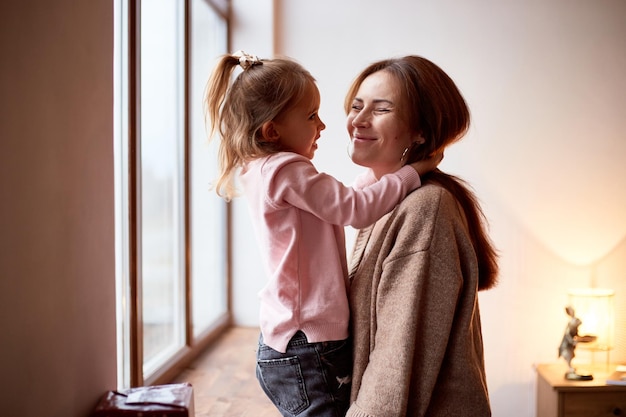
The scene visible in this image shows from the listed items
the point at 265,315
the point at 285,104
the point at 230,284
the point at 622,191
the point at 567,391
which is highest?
the point at 285,104

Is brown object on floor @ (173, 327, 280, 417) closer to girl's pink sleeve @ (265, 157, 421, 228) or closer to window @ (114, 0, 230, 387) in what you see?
window @ (114, 0, 230, 387)

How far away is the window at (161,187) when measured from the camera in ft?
7.47

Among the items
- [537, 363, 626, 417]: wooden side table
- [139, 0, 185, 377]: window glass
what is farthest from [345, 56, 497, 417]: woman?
[537, 363, 626, 417]: wooden side table

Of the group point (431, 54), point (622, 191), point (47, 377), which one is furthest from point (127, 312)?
point (622, 191)

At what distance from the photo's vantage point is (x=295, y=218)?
1.52m

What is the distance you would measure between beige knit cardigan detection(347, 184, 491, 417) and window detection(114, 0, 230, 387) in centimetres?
110

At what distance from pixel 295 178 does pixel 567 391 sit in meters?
2.35

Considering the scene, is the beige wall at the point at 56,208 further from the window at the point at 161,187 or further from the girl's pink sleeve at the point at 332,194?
the girl's pink sleeve at the point at 332,194

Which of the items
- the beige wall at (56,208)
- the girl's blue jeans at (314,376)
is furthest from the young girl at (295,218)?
the beige wall at (56,208)

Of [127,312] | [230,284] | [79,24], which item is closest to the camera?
[79,24]

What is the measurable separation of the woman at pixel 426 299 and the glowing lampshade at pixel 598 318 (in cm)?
216

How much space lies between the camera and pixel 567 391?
10.7ft

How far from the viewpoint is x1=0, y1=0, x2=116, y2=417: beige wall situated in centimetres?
138

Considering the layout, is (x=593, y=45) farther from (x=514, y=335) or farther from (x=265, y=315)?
(x=265, y=315)
